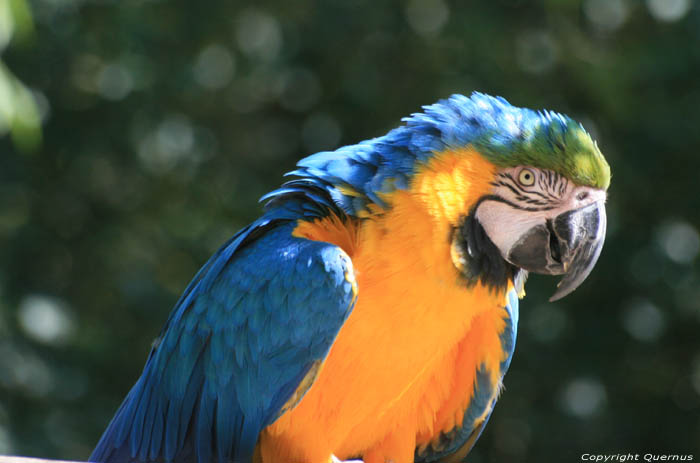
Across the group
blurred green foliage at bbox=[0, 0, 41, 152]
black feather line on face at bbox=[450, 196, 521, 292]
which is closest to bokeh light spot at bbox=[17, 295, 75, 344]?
blurred green foliage at bbox=[0, 0, 41, 152]

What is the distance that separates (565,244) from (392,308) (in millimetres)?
436

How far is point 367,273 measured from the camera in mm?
2029

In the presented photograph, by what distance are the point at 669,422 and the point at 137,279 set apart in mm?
2651

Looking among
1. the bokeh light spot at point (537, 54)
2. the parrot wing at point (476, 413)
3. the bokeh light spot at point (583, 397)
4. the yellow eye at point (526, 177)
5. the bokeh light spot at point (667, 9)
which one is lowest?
the bokeh light spot at point (583, 397)

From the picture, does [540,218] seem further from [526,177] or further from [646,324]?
[646,324]

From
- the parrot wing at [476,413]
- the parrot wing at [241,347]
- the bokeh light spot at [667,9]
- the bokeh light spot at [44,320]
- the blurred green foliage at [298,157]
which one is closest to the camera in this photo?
the parrot wing at [241,347]

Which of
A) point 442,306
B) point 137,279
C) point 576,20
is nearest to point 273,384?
point 442,306

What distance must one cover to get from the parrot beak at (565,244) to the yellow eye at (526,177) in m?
0.10

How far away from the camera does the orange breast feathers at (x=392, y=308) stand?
6.60 ft

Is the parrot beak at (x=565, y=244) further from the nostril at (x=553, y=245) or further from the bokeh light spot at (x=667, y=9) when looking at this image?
the bokeh light spot at (x=667, y=9)

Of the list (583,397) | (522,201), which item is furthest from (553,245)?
(583,397)

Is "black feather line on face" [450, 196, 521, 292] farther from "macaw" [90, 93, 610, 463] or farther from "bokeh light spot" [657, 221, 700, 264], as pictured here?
"bokeh light spot" [657, 221, 700, 264]

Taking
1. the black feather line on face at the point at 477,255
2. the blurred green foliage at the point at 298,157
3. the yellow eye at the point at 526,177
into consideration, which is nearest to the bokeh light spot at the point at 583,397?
the blurred green foliage at the point at 298,157

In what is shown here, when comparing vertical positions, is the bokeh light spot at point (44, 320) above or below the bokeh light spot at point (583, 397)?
above
